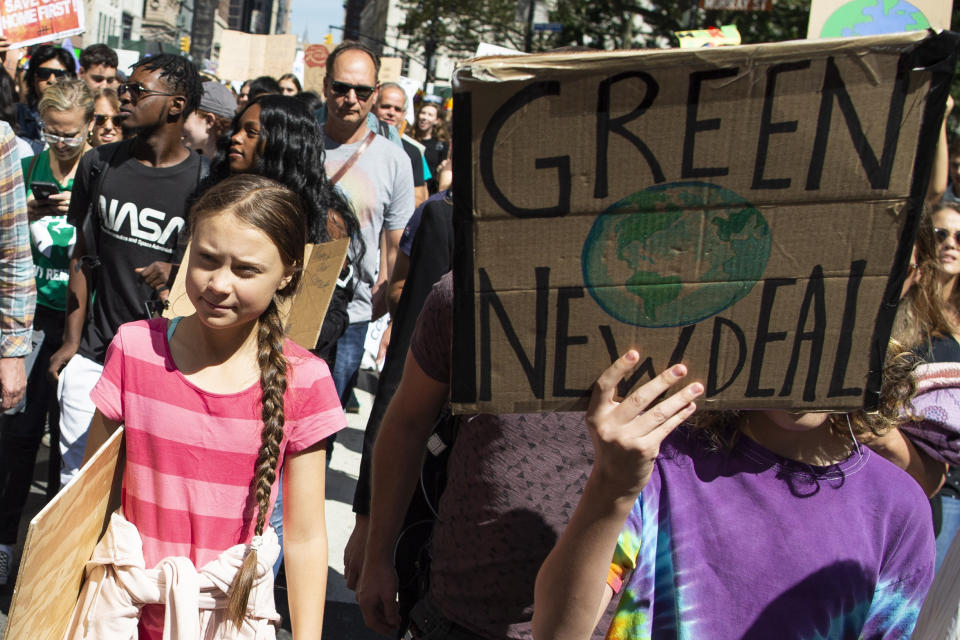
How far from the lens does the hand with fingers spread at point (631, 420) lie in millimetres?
1450

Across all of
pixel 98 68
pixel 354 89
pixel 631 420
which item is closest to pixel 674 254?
pixel 631 420

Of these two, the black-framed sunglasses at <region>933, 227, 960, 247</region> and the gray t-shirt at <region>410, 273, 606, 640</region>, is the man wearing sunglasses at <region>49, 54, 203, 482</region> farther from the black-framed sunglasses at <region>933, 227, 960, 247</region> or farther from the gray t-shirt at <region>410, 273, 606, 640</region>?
the black-framed sunglasses at <region>933, 227, 960, 247</region>

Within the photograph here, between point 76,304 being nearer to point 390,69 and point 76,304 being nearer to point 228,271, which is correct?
point 228,271

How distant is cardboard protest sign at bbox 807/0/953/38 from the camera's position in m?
2.81

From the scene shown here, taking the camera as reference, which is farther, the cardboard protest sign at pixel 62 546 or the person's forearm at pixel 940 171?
the person's forearm at pixel 940 171

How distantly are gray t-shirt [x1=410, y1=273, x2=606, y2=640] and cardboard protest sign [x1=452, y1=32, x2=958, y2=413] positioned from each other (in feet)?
1.65

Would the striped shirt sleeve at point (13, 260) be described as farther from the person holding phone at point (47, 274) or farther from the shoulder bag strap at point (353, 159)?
the shoulder bag strap at point (353, 159)

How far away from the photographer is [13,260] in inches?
137

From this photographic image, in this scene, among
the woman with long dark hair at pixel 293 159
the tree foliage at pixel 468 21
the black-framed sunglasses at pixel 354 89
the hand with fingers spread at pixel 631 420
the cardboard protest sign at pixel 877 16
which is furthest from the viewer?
the tree foliage at pixel 468 21

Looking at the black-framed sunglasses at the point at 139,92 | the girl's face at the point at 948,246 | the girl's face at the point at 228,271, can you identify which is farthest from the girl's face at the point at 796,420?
the black-framed sunglasses at the point at 139,92

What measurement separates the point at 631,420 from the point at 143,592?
4.08 feet

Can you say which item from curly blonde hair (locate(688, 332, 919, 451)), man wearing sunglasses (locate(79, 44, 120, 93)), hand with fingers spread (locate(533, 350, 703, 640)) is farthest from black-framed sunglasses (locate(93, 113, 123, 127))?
hand with fingers spread (locate(533, 350, 703, 640))

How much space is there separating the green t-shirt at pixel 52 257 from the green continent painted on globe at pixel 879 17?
3314mm

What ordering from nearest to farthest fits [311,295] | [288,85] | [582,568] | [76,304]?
[582,568] < [311,295] < [76,304] < [288,85]
